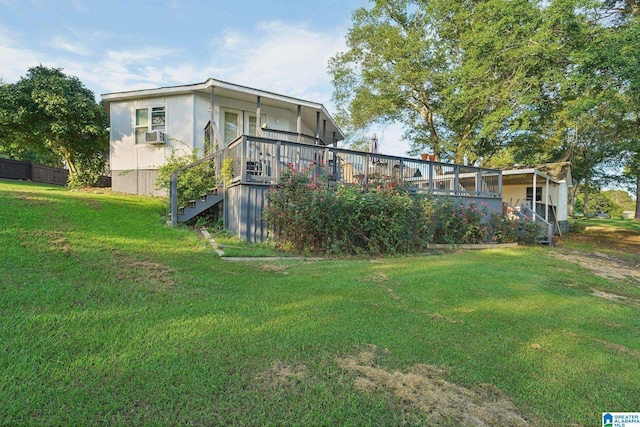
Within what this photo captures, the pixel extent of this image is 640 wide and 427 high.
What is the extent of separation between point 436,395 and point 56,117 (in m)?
17.6

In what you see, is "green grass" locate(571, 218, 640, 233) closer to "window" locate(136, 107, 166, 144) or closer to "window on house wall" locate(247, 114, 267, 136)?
"window on house wall" locate(247, 114, 267, 136)

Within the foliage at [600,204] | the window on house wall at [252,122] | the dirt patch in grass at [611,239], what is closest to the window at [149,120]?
the window on house wall at [252,122]

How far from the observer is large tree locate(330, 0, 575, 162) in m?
12.2

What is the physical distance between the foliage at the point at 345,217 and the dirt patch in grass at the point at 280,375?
468 centimetres

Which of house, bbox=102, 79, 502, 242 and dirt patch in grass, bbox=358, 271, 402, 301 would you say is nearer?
dirt patch in grass, bbox=358, 271, 402, 301

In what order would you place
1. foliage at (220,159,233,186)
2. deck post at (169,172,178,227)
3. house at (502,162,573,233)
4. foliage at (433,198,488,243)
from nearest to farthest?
deck post at (169,172,178,227), foliage at (220,159,233,186), foliage at (433,198,488,243), house at (502,162,573,233)

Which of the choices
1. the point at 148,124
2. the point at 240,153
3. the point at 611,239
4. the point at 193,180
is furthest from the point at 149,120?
the point at 611,239

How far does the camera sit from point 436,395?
204 centimetres

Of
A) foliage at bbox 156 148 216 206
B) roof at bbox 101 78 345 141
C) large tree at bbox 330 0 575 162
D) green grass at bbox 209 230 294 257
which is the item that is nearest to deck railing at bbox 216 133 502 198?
foliage at bbox 156 148 216 206

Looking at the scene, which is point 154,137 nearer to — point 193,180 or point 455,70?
point 193,180

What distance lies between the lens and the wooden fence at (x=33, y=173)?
17.9m

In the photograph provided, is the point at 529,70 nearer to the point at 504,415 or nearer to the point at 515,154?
the point at 515,154

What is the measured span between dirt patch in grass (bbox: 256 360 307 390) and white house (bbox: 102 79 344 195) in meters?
9.83

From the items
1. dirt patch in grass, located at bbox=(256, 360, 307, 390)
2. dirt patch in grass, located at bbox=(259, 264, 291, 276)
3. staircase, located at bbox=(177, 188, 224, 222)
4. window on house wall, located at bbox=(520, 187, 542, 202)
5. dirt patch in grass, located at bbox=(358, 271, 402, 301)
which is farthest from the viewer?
window on house wall, located at bbox=(520, 187, 542, 202)
